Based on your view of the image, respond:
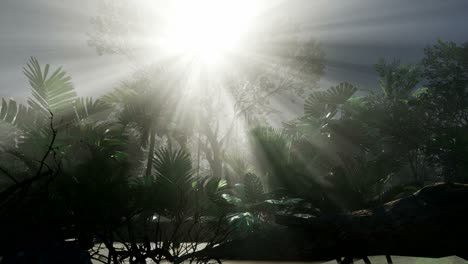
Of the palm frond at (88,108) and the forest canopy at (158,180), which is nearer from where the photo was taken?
the forest canopy at (158,180)

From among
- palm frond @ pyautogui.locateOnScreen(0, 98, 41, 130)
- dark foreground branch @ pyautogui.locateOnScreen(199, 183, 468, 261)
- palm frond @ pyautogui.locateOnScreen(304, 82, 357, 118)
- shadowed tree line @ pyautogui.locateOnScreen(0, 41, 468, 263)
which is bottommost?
dark foreground branch @ pyautogui.locateOnScreen(199, 183, 468, 261)

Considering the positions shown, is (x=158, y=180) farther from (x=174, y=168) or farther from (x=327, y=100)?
(x=327, y=100)

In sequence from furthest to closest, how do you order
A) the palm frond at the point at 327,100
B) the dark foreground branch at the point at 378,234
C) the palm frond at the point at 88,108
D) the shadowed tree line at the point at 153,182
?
the palm frond at the point at 327,100
the palm frond at the point at 88,108
the shadowed tree line at the point at 153,182
the dark foreground branch at the point at 378,234

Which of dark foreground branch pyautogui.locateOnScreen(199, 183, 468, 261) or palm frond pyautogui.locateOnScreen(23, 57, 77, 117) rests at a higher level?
palm frond pyautogui.locateOnScreen(23, 57, 77, 117)

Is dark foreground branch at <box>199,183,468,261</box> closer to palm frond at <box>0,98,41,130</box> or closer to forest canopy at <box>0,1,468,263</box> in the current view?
forest canopy at <box>0,1,468,263</box>

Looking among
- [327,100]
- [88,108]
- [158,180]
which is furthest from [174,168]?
[327,100]

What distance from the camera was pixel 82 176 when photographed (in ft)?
15.1

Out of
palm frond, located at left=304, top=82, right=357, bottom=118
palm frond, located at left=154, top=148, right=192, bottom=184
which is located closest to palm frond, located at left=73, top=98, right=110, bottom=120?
palm frond, located at left=154, top=148, right=192, bottom=184

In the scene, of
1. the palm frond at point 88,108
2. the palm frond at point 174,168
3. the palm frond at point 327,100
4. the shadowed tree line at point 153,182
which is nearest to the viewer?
the shadowed tree line at point 153,182

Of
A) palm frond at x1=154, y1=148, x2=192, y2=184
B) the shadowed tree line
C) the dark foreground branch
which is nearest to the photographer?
the dark foreground branch

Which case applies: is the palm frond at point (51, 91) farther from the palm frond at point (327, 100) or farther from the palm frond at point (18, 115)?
the palm frond at point (327, 100)

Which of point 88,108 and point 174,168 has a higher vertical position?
point 88,108

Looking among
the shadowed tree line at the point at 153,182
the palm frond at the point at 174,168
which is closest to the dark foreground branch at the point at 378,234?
the shadowed tree line at the point at 153,182

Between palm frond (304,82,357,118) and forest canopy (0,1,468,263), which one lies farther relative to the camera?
palm frond (304,82,357,118)
